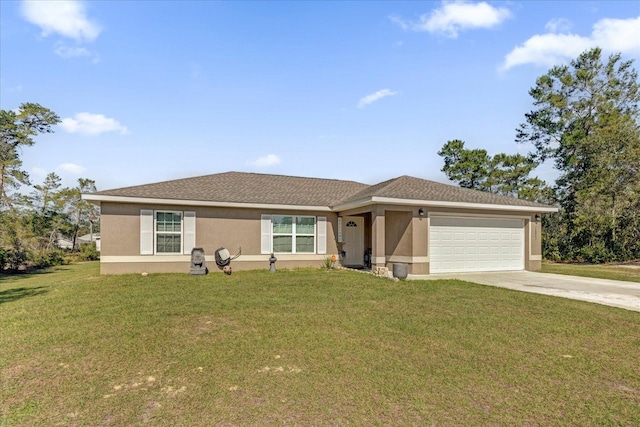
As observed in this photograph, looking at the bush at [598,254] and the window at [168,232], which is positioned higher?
the window at [168,232]

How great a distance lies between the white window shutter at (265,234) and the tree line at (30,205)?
47.5 feet

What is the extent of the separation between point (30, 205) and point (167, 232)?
25294 mm

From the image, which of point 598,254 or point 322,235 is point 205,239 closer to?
point 322,235

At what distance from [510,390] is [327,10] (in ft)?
43.8

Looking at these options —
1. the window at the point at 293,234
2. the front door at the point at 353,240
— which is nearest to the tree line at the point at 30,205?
the window at the point at 293,234

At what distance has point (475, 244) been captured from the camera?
13.9 m

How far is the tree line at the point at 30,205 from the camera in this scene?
1995cm

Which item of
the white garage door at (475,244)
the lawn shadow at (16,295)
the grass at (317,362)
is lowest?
the lawn shadow at (16,295)

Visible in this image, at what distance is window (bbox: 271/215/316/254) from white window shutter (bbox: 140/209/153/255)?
454 centimetres

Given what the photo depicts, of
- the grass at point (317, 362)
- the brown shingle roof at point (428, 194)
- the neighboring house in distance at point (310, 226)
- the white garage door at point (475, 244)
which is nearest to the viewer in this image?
the grass at point (317, 362)

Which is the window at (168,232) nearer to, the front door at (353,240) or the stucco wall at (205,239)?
the stucco wall at (205,239)

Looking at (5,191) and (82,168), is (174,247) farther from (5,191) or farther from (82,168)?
(82,168)

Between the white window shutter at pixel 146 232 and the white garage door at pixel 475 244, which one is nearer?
the white window shutter at pixel 146 232

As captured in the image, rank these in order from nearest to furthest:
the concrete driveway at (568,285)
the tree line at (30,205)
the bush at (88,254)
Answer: the concrete driveway at (568,285)
the tree line at (30,205)
the bush at (88,254)
